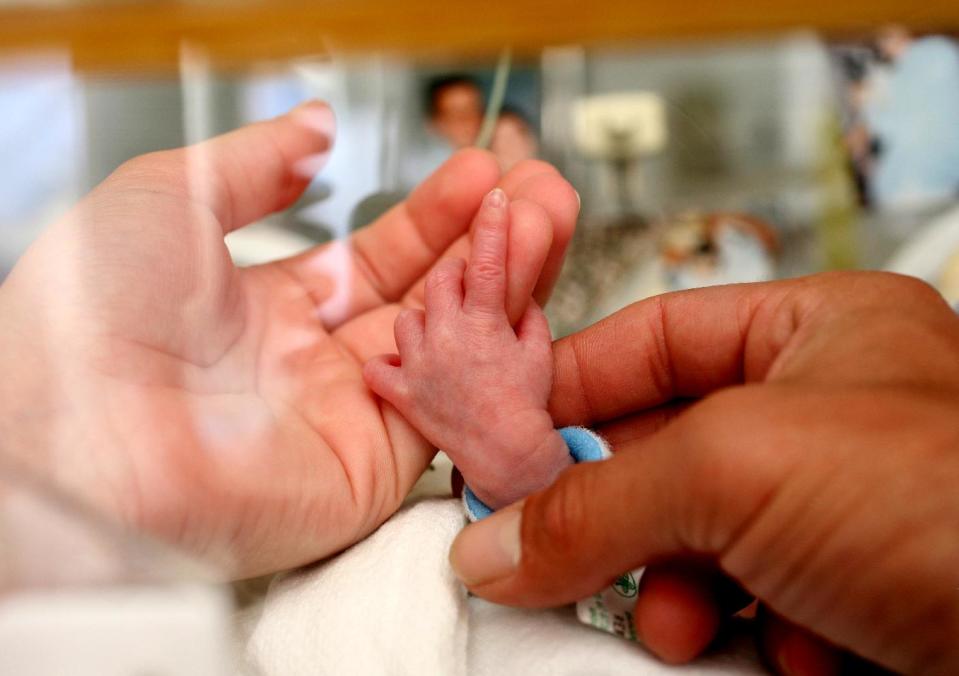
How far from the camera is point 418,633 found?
40 cm

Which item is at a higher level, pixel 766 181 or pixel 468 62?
pixel 468 62

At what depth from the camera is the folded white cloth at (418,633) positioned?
0.39m

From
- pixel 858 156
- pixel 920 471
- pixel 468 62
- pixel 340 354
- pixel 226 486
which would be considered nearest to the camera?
pixel 920 471

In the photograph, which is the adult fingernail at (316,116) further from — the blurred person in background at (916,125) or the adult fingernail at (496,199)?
the blurred person in background at (916,125)

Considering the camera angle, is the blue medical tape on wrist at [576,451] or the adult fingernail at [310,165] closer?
the blue medical tape on wrist at [576,451]

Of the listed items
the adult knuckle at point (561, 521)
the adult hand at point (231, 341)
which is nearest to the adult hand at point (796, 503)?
the adult knuckle at point (561, 521)

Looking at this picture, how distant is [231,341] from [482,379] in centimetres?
16

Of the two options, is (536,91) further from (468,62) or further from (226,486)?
(226,486)

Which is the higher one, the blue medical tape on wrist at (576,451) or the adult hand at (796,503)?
the adult hand at (796,503)

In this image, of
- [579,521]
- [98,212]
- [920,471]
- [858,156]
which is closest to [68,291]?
[98,212]

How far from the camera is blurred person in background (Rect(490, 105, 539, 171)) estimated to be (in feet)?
2.26

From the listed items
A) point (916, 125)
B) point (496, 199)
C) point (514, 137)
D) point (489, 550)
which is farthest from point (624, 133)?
point (489, 550)

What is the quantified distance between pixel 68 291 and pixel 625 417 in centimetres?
31

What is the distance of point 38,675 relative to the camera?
30cm
